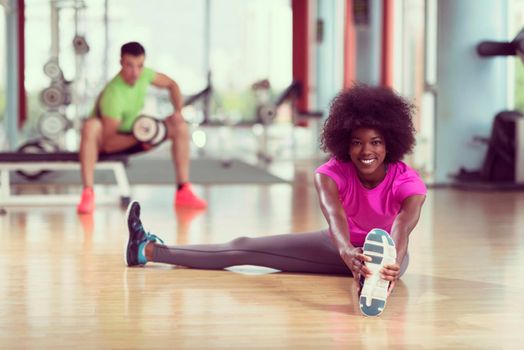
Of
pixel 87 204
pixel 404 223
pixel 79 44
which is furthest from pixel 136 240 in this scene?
pixel 79 44

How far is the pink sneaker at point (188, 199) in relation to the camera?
16.3ft

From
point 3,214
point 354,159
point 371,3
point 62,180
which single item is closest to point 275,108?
point 371,3

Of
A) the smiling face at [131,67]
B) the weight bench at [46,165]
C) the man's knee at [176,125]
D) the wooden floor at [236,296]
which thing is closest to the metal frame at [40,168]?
the weight bench at [46,165]

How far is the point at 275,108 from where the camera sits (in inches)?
338

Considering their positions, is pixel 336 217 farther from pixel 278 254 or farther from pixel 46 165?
pixel 46 165

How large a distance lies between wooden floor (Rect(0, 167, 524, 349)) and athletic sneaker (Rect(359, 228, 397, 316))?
4 cm

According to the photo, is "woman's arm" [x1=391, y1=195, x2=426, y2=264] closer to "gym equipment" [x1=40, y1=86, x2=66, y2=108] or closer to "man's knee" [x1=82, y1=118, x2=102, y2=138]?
"man's knee" [x1=82, y1=118, x2=102, y2=138]

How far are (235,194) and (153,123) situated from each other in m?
1.14

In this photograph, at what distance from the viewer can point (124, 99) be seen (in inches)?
190

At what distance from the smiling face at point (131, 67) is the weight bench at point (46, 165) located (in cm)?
43


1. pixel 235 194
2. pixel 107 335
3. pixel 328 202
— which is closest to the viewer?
pixel 107 335

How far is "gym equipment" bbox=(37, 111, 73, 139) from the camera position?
23.3 ft

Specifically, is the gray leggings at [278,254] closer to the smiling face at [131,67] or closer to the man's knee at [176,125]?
the smiling face at [131,67]

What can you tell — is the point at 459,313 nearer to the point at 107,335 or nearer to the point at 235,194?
the point at 107,335
